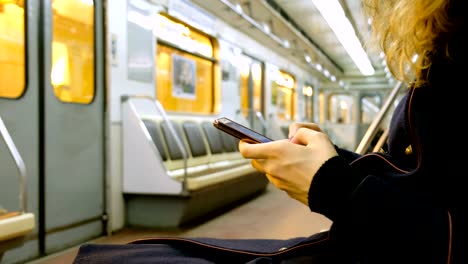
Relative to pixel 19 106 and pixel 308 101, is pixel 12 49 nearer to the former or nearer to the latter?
pixel 19 106

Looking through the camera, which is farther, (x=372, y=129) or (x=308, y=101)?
(x=308, y=101)

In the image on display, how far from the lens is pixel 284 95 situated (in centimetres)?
1135

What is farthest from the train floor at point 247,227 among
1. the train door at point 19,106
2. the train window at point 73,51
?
the train window at point 73,51

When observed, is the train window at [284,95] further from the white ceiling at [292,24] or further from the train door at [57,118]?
Result: the train door at [57,118]

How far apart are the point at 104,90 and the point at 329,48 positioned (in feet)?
29.3

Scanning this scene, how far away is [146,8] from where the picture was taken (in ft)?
16.4

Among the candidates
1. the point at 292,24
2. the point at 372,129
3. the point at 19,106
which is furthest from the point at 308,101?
the point at 19,106

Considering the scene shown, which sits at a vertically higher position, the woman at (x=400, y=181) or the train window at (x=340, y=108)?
the train window at (x=340, y=108)

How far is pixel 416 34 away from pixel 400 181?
0.26 meters

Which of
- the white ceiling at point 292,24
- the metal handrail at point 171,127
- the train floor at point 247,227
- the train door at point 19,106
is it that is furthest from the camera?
the white ceiling at point 292,24

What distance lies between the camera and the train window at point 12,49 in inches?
126

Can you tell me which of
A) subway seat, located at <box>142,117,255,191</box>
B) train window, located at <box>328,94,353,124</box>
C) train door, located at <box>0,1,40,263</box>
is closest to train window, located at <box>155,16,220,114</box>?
subway seat, located at <box>142,117,255,191</box>

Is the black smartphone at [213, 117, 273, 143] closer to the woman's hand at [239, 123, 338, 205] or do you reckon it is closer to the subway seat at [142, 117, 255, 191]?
the woman's hand at [239, 123, 338, 205]

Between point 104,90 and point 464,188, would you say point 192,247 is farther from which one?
point 104,90
